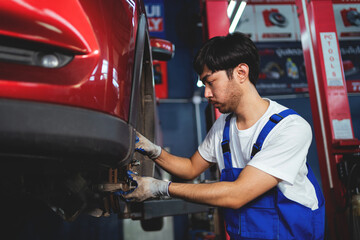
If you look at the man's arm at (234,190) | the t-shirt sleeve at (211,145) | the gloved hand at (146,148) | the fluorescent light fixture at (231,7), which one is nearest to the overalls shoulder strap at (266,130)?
the man's arm at (234,190)

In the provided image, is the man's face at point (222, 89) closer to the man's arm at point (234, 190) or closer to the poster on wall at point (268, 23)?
the man's arm at point (234, 190)

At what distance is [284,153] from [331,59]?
6.55ft

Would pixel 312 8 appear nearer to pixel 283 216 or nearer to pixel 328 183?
pixel 328 183

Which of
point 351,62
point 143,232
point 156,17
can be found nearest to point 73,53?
point 156,17

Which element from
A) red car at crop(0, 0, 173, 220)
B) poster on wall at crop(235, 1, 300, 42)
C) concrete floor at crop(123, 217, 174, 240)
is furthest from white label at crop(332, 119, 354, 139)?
concrete floor at crop(123, 217, 174, 240)

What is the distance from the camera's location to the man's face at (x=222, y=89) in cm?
142

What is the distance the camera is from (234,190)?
42.9 inches

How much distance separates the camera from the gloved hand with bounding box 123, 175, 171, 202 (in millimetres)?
1154

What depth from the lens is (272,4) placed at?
5.27 m

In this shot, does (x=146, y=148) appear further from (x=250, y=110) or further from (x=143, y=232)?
(x=143, y=232)

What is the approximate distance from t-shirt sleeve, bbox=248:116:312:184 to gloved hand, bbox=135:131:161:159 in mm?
543

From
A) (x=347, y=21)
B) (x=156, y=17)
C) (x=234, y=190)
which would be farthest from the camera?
(x=347, y=21)

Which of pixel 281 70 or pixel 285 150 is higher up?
pixel 281 70

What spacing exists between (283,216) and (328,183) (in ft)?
5.40
